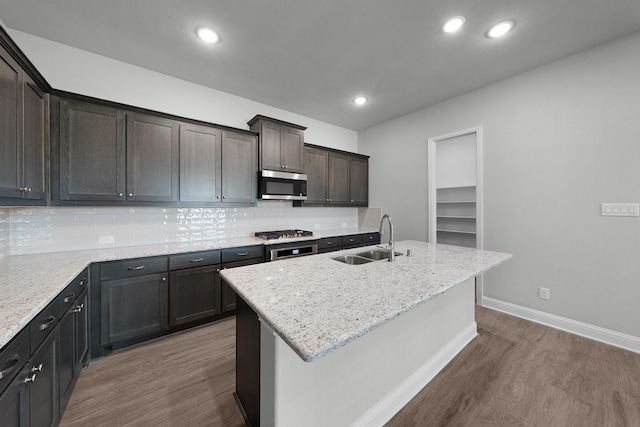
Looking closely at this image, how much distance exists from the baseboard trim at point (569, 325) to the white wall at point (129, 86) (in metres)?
4.10

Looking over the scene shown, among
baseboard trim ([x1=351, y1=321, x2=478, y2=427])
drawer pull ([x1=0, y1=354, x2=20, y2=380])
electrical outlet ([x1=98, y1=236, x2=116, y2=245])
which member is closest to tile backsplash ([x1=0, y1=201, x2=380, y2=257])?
electrical outlet ([x1=98, y1=236, x2=116, y2=245])

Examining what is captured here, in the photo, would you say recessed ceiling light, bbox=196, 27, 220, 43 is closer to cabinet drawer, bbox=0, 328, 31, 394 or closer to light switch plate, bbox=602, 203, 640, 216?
cabinet drawer, bbox=0, 328, 31, 394

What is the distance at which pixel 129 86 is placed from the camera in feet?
8.50

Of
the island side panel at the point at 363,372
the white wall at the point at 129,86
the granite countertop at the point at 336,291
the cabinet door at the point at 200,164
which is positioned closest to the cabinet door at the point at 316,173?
the white wall at the point at 129,86

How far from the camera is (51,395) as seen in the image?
123 cm

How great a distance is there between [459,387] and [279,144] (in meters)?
3.17

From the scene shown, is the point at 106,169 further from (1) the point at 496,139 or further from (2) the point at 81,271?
(1) the point at 496,139

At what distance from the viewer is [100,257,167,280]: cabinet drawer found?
2039mm

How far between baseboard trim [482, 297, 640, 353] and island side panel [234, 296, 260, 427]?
310cm

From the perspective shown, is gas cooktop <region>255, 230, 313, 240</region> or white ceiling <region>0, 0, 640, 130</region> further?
gas cooktop <region>255, 230, 313, 240</region>

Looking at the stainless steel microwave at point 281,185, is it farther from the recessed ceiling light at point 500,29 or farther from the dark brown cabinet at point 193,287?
the recessed ceiling light at point 500,29

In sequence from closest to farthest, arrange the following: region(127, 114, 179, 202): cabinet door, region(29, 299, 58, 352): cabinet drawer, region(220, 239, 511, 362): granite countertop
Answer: region(220, 239, 511, 362): granite countertop
region(29, 299, 58, 352): cabinet drawer
region(127, 114, 179, 202): cabinet door

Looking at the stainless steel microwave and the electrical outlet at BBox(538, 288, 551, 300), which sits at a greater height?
the stainless steel microwave

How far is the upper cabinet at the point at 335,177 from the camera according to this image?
3.84 meters
